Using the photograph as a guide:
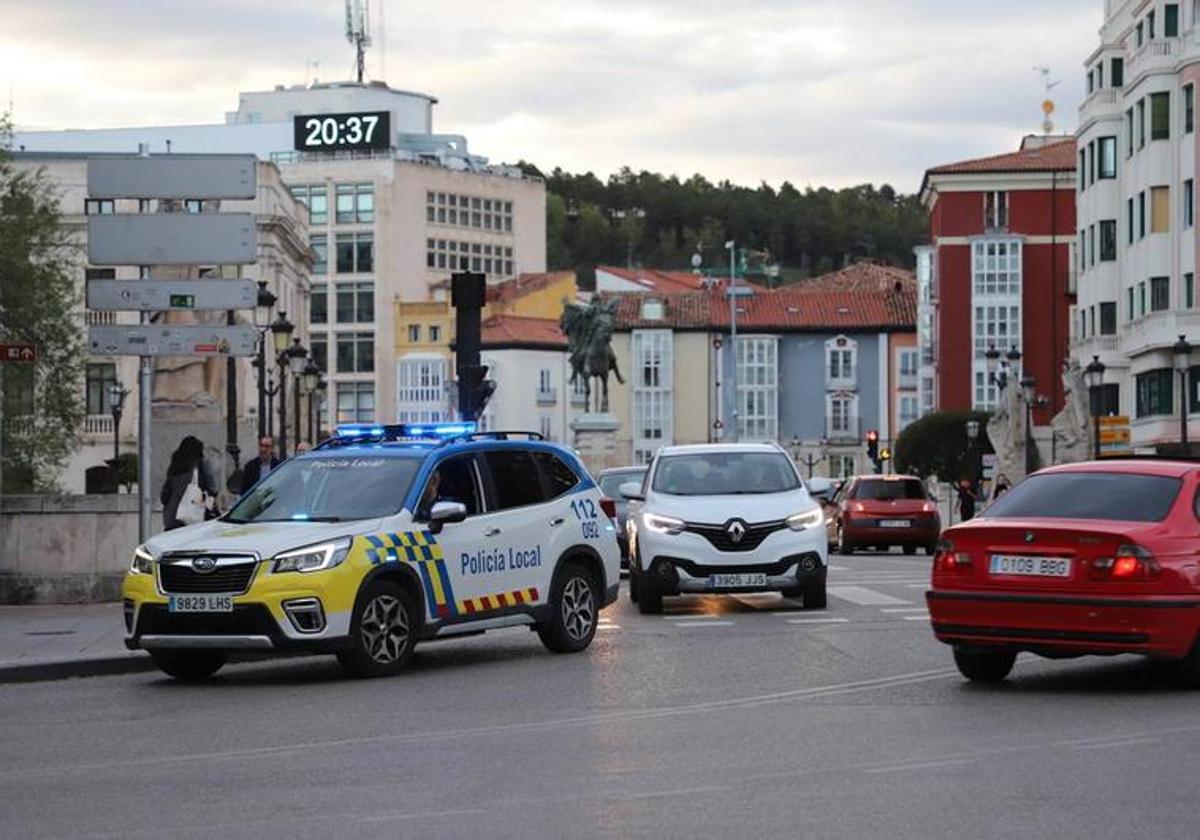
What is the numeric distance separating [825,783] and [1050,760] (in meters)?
1.43

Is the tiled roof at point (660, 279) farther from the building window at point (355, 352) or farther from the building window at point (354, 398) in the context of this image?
the building window at point (354, 398)

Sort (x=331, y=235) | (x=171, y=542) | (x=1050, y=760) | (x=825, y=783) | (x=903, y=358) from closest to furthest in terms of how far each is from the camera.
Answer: (x=825, y=783) < (x=1050, y=760) < (x=171, y=542) < (x=903, y=358) < (x=331, y=235)

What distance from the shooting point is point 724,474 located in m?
25.6

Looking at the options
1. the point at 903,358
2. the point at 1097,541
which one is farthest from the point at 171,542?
the point at 903,358

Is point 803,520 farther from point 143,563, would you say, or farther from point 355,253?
point 355,253

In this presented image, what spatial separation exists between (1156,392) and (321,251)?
8252 cm

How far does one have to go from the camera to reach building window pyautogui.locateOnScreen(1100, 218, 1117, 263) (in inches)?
3250

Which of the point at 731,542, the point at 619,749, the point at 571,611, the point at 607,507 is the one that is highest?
the point at 607,507

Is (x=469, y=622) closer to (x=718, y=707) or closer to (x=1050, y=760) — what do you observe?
(x=718, y=707)

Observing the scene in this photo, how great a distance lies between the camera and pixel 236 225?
2439cm

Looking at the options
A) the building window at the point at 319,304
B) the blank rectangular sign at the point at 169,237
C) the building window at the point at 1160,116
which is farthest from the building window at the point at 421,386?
the blank rectangular sign at the point at 169,237

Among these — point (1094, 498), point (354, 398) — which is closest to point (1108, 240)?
point (1094, 498)

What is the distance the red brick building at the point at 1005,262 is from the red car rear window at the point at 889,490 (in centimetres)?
6066

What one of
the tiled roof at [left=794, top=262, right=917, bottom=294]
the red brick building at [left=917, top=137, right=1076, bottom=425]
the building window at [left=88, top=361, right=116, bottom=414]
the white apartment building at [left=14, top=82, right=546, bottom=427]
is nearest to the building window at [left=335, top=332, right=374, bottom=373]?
the white apartment building at [left=14, top=82, right=546, bottom=427]
